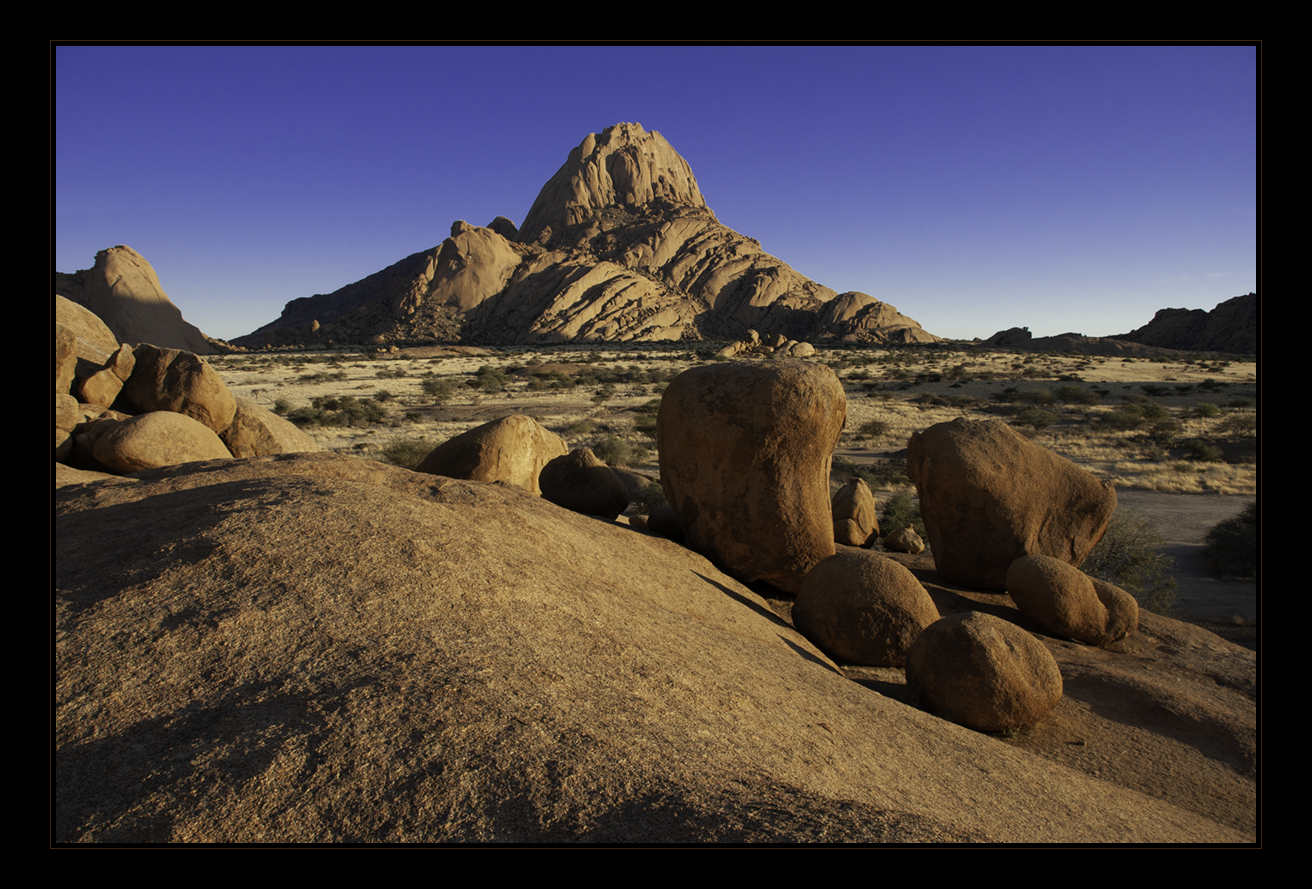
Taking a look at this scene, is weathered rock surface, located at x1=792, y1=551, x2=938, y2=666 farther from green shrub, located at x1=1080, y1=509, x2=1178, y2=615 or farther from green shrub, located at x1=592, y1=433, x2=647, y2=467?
green shrub, located at x1=592, y1=433, x2=647, y2=467

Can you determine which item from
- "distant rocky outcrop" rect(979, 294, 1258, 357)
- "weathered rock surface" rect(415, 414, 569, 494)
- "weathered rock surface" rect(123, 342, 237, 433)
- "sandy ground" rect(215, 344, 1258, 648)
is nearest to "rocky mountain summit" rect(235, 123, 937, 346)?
"distant rocky outcrop" rect(979, 294, 1258, 357)

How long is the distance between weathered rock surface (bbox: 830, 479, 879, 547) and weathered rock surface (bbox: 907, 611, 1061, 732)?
446 centimetres

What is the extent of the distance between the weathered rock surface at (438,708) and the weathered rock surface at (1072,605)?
3086 mm

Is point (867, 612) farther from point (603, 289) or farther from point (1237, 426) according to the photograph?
point (603, 289)

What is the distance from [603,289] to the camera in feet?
270

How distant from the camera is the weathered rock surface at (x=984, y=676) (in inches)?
196

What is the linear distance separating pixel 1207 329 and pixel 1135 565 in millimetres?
88312

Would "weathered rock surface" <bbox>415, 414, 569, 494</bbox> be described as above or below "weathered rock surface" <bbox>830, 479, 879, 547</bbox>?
above

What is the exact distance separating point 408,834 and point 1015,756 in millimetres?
3798

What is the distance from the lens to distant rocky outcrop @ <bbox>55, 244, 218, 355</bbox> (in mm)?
63969

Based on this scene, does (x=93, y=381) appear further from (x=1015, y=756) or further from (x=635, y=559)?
(x=1015, y=756)

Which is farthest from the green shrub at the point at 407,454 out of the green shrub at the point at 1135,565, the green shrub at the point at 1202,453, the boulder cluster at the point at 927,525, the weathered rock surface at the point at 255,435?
the green shrub at the point at 1202,453

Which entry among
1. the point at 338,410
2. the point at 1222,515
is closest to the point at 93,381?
the point at 338,410

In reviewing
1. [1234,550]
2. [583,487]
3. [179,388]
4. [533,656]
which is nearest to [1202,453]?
[1234,550]
